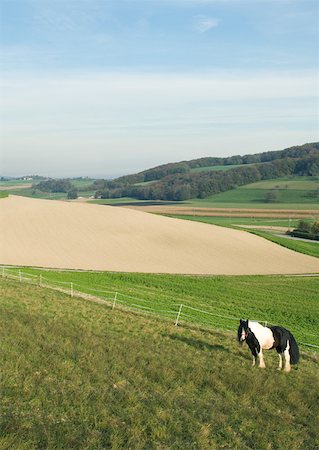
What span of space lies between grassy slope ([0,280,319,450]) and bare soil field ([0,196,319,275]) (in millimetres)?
30596

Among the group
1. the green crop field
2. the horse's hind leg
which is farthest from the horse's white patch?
the green crop field

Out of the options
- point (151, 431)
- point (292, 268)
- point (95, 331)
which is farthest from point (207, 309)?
point (292, 268)

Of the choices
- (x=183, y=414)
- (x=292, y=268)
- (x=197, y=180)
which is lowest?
(x=292, y=268)

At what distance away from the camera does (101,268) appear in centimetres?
4691

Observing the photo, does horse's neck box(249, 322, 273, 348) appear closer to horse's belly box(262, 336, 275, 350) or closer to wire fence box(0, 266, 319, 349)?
horse's belly box(262, 336, 275, 350)

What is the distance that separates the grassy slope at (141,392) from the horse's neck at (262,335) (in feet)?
2.98

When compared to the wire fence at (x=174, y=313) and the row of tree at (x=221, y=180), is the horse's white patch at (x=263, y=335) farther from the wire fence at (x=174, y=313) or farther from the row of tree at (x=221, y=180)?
the row of tree at (x=221, y=180)

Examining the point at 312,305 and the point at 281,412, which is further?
the point at 312,305

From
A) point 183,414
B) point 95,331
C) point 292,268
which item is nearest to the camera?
point 183,414

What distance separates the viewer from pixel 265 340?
14.9 meters

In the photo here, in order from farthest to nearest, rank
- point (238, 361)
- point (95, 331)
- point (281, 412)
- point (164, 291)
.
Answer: point (164, 291) < point (95, 331) < point (238, 361) < point (281, 412)

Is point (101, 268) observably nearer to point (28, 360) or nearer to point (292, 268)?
point (292, 268)

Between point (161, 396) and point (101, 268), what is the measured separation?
117ft

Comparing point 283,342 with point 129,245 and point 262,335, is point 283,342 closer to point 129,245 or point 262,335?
point 262,335
